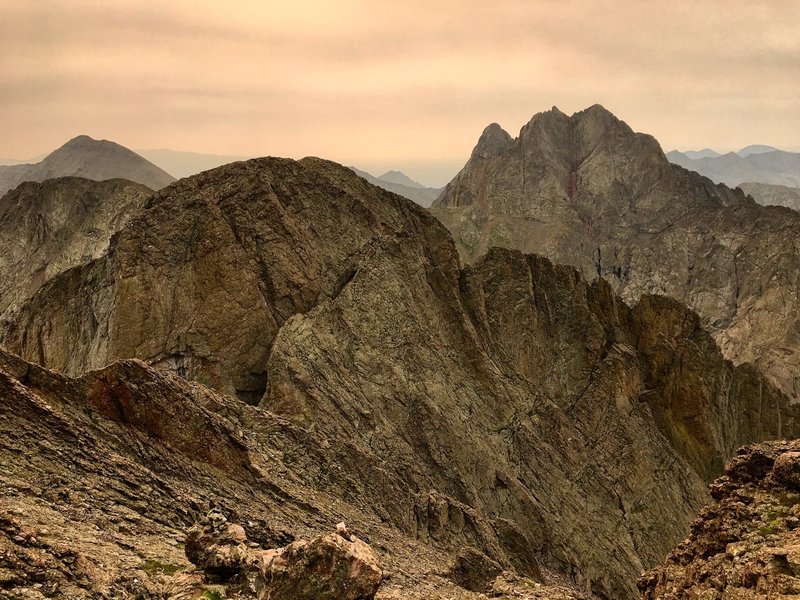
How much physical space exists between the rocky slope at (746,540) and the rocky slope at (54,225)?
79.8 meters

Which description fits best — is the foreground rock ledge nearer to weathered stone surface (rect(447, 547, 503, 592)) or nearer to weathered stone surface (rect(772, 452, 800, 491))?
weathered stone surface (rect(447, 547, 503, 592))

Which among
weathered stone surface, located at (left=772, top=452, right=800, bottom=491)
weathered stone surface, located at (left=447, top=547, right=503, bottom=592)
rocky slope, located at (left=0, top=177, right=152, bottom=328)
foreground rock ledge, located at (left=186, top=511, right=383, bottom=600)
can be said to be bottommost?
weathered stone surface, located at (left=447, top=547, right=503, bottom=592)

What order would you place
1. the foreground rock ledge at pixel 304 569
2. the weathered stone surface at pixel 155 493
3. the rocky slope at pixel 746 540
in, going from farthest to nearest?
the weathered stone surface at pixel 155 493 < the foreground rock ledge at pixel 304 569 < the rocky slope at pixel 746 540

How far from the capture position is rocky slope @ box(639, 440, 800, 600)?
1941 centimetres

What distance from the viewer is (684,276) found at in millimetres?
154375

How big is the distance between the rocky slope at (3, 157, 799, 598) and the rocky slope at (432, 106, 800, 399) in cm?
5711

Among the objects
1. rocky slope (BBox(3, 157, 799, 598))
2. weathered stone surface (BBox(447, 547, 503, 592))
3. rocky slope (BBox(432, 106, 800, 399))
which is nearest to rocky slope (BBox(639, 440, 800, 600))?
weathered stone surface (BBox(447, 547, 503, 592))

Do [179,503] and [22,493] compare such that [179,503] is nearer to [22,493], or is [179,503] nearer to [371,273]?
[22,493]

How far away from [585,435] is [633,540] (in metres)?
10.8

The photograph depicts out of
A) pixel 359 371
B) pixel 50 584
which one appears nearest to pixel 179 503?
pixel 50 584

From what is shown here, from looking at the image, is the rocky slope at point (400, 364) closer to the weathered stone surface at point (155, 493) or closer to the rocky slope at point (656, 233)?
the weathered stone surface at point (155, 493)

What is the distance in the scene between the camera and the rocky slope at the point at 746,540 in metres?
19.4

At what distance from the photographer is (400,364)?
56.4m

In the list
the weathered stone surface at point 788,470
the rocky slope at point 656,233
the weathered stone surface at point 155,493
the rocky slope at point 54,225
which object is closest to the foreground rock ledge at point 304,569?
the weathered stone surface at point 155,493
